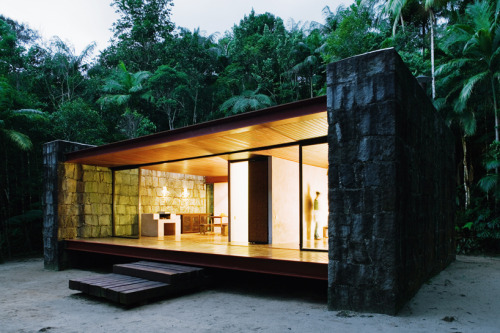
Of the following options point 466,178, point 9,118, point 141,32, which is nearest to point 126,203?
point 9,118

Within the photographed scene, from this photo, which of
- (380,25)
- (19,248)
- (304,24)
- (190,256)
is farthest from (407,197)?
(304,24)

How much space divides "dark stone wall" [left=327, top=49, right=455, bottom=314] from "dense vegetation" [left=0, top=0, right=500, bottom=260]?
794 centimetres

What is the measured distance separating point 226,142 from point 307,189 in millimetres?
2438

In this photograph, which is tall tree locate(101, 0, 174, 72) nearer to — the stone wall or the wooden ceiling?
the stone wall

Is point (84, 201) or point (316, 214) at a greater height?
point (84, 201)

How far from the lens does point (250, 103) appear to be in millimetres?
20234

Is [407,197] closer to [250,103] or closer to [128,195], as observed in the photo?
[128,195]

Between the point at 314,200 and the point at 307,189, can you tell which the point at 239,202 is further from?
the point at 314,200

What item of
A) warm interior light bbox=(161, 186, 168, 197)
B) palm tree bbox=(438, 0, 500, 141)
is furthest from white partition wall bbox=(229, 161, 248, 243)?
palm tree bbox=(438, 0, 500, 141)

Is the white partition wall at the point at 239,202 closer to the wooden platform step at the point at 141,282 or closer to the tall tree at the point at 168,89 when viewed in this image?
the wooden platform step at the point at 141,282

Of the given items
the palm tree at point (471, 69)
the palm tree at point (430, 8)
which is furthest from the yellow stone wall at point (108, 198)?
the palm tree at point (430, 8)

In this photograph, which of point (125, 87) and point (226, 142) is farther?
point (125, 87)

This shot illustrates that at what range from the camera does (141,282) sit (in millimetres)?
6188

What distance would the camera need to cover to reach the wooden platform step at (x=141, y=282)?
5.60m
